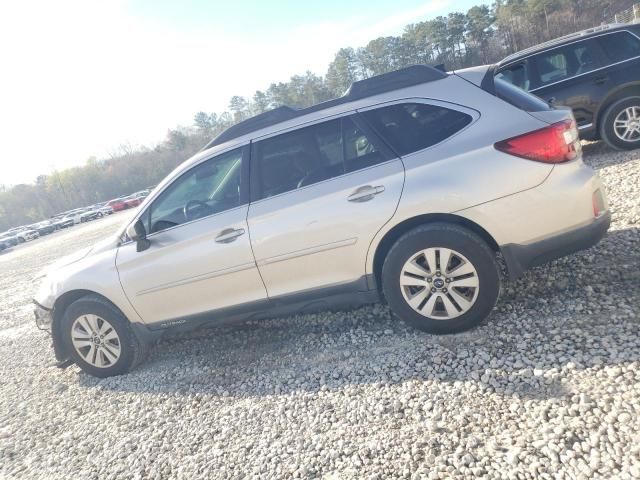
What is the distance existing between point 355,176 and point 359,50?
69679mm

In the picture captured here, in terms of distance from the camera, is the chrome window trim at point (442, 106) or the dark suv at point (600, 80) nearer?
the chrome window trim at point (442, 106)

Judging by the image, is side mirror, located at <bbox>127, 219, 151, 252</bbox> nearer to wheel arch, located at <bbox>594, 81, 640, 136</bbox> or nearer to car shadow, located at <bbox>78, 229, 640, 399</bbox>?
car shadow, located at <bbox>78, 229, 640, 399</bbox>

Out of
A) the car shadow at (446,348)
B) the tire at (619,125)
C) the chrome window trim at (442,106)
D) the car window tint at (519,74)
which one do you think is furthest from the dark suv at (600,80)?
the chrome window trim at (442,106)

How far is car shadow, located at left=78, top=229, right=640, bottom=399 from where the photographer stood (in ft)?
9.25

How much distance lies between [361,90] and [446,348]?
209cm

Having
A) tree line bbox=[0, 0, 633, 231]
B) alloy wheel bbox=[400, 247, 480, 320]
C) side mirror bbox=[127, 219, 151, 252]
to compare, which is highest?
tree line bbox=[0, 0, 633, 231]

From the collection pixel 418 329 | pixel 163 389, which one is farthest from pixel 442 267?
pixel 163 389

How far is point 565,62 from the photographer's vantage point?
7117 millimetres

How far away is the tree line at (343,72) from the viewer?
49.5 metres

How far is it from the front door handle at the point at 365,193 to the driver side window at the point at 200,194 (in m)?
0.99

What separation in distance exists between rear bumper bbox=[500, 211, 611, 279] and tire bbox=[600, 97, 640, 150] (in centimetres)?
454

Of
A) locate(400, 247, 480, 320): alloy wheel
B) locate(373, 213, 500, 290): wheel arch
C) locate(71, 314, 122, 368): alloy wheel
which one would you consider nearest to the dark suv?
locate(373, 213, 500, 290): wheel arch

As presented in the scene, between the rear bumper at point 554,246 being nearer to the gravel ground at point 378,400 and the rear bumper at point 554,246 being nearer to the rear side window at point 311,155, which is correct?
the gravel ground at point 378,400

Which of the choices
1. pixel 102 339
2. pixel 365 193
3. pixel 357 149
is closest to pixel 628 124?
pixel 357 149
